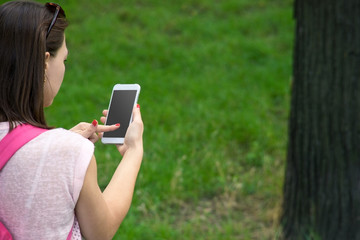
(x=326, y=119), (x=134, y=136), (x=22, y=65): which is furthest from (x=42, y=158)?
(x=326, y=119)

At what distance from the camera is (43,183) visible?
4.64 feet

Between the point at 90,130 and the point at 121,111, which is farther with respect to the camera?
the point at 121,111

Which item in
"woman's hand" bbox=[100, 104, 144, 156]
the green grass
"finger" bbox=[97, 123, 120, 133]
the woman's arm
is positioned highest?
"finger" bbox=[97, 123, 120, 133]

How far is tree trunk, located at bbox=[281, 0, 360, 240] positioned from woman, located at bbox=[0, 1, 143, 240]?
188 cm

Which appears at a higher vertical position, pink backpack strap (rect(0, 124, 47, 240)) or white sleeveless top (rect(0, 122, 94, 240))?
pink backpack strap (rect(0, 124, 47, 240))

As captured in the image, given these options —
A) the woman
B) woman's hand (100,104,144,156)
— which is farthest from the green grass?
the woman

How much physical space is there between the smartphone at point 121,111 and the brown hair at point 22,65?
35 cm

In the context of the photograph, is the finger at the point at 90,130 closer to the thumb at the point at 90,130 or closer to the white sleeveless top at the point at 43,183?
the thumb at the point at 90,130

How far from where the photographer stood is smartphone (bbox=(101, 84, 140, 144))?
181 cm

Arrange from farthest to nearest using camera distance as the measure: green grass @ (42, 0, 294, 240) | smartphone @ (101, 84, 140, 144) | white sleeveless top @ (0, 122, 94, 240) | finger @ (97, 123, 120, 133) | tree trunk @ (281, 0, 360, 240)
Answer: green grass @ (42, 0, 294, 240), tree trunk @ (281, 0, 360, 240), smartphone @ (101, 84, 140, 144), finger @ (97, 123, 120, 133), white sleeveless top @ (0, 122, 94, 240)

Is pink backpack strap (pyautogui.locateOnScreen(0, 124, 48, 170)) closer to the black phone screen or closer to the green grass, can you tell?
the black phone screen

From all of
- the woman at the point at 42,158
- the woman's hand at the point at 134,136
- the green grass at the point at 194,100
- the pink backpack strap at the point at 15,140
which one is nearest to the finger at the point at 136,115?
the woman's hand at the point at 134,136

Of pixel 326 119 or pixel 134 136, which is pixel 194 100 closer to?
pixel 326 119

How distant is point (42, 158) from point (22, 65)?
10.4 inches
